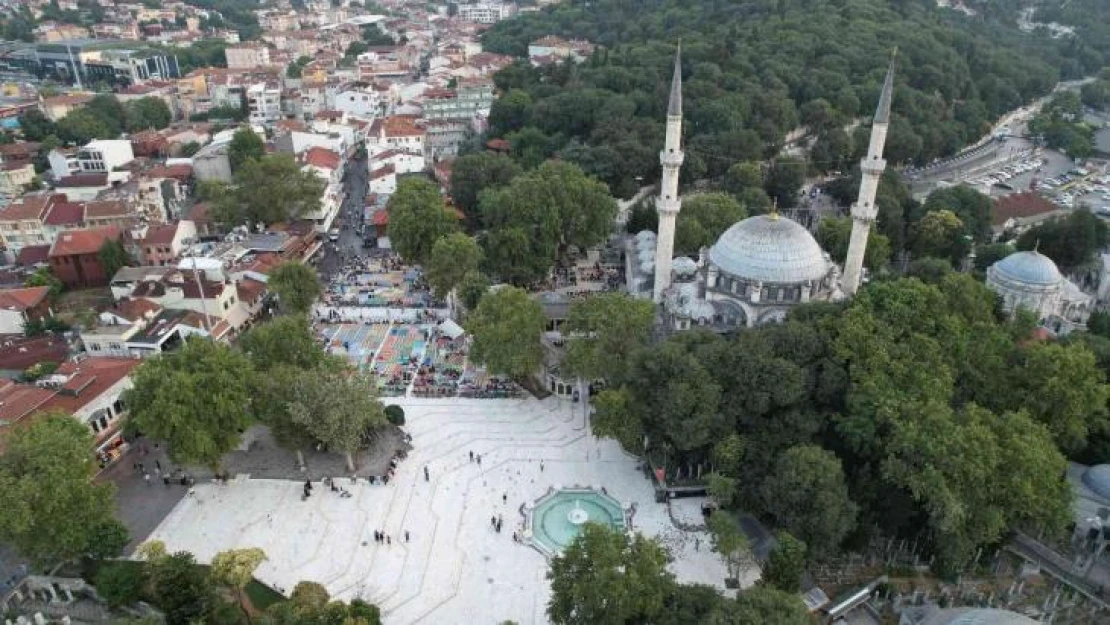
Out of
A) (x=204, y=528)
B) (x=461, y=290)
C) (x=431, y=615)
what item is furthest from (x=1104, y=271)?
(x=204, y=528)

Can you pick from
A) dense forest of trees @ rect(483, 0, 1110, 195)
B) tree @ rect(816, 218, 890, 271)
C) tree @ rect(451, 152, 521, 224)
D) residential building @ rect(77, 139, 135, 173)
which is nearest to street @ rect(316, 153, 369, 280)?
tree @ rect(451, 152, 521, 224)

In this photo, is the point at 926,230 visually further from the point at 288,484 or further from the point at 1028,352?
the point at 288,484

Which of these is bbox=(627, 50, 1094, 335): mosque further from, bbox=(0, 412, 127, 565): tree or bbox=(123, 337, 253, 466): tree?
bbox=(0, 412, 127, 565): tree

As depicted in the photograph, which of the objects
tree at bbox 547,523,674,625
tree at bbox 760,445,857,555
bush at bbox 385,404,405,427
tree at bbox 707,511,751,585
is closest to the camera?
tree at bbox 547,523,674,625

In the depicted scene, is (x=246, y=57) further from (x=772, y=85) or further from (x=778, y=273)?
(x=778, y=273)

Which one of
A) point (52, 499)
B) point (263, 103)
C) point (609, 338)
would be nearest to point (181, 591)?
point (52, 499)
